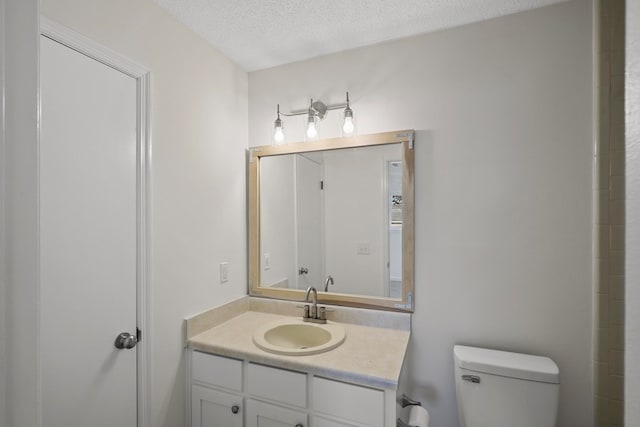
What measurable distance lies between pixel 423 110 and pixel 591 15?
788 millimetres

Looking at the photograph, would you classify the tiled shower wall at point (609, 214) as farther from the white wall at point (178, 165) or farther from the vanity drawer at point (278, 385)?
the white wall at point (178, 165)

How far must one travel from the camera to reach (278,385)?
1336 millimetres

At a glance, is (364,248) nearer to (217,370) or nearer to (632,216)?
(217,370)

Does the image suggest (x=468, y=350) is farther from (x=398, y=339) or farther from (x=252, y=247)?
(x=252, y=247)

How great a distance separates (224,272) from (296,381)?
784mm

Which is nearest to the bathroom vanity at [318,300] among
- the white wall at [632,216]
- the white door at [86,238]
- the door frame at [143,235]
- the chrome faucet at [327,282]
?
the chrome faucet at [327,282]

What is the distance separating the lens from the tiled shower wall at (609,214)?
81 cm

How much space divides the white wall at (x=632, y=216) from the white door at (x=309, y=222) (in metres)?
1.66

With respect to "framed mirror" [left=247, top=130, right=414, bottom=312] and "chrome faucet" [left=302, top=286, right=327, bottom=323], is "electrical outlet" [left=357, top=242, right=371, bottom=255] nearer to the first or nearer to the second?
"framed mirror" [left=247, top=130, right=414, bottom=312]

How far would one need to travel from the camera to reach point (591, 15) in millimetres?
Answer: 1355

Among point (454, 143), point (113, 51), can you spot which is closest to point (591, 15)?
point (454, 143)

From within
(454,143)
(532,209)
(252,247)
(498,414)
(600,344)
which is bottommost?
(498,414)

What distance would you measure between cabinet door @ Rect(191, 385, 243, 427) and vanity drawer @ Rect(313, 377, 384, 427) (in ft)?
1.35

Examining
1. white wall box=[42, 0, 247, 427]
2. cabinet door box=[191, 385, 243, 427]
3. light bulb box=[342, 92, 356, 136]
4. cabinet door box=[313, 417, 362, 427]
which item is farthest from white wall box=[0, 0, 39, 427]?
light bulb box=[342, 92, 356, 136]
